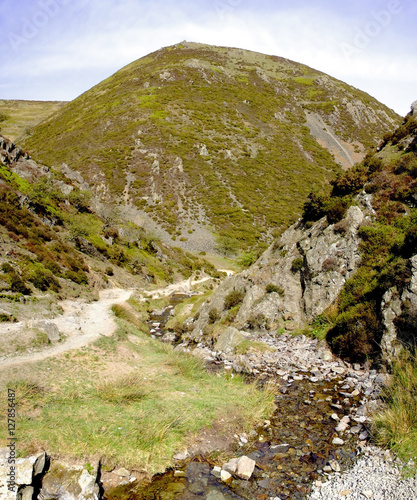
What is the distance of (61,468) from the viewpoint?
24.0 feet

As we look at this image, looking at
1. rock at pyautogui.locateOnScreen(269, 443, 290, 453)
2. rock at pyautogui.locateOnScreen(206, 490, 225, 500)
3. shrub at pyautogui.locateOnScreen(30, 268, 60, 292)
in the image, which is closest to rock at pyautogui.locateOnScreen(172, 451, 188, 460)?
rock at pyautogui.locateOnScreen(206, 490, 225, 500)

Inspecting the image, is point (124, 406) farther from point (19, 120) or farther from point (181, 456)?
point (19, 120)

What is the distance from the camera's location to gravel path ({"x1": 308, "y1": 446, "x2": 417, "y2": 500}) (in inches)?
238

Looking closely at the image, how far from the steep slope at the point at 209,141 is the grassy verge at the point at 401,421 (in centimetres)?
5160

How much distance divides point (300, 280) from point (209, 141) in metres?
85.8

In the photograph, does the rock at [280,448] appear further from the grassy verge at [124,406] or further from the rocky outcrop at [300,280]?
the rocky outcrop at [300,280]

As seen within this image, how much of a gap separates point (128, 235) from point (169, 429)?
49.3m

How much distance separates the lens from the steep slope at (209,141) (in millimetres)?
78312

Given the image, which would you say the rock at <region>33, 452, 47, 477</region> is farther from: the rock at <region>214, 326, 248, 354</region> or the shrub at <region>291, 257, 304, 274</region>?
the shrub at <region>291, 257, 304, 274</region>

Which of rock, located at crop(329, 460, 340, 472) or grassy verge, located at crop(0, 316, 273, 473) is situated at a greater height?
rock, located at crop(329, 460, 340, 472)

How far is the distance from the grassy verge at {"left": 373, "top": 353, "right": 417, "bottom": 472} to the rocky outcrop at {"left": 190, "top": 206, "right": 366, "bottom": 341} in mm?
9749

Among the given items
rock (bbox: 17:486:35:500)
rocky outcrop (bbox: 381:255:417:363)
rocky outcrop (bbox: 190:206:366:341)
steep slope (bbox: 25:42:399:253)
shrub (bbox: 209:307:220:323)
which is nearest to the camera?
rock (bbox: 17:486:35:500)

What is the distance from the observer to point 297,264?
2070cm

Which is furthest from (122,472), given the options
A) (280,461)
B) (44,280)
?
(44,280)
